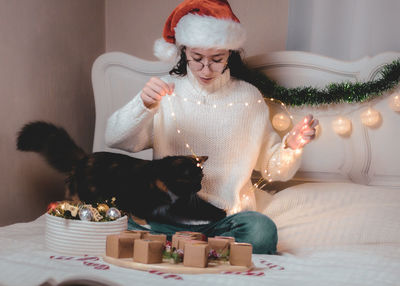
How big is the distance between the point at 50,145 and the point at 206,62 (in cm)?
56

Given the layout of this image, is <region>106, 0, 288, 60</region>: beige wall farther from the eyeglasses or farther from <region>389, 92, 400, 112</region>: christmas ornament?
the eyeglasses

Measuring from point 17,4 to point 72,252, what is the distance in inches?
38.6

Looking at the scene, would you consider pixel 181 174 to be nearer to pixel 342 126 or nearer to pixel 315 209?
pixel 315 209

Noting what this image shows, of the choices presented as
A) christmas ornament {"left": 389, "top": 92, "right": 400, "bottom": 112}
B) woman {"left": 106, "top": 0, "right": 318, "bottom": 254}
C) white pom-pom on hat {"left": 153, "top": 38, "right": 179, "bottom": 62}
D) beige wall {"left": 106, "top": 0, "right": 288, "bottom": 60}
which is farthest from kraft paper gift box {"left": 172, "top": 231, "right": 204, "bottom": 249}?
beige wall {"left": 106, "top": 0, "right": 288, "bottom": 60}

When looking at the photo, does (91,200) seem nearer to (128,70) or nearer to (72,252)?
(72,252)

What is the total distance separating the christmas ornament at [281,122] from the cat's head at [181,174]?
0.57 m

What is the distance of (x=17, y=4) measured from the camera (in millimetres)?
1578

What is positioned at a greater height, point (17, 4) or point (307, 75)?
point (17, 4)

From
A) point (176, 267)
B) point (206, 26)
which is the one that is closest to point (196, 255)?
point (176, 267)

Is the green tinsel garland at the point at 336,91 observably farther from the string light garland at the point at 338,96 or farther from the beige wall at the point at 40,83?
the beige wall at the point at 40,83

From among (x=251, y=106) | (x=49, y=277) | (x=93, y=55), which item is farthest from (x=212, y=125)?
(x=93, y=55)

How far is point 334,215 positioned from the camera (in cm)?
135

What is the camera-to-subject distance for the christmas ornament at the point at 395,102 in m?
1.57

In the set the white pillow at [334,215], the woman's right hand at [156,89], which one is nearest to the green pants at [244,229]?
the white pillow at [334,215]
